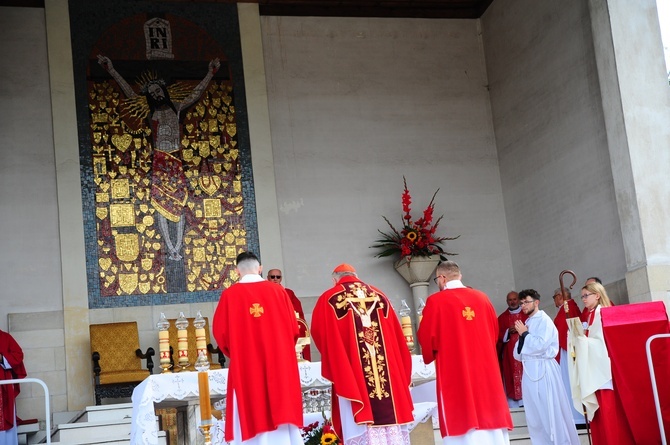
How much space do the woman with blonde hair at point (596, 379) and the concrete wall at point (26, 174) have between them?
6482 mm

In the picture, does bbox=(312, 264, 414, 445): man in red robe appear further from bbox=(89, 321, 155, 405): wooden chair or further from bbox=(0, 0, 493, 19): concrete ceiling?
bbox=(0, 0, 493, 19): concrete ceiling

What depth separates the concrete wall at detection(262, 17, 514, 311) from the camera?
43.5 feet

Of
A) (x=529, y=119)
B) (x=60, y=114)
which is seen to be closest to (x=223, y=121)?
(x=60, y=114)

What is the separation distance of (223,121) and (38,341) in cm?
367

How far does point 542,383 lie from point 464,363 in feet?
6.54

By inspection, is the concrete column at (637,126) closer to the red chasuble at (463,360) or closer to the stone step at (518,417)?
the stone step at (518,417)

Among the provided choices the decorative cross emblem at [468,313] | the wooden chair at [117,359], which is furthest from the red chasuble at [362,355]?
the wooden chair at [117,359]

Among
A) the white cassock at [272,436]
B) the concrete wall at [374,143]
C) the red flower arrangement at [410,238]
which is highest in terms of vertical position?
the concrete wall at [374,143]

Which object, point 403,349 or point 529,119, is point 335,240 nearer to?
point 529,119

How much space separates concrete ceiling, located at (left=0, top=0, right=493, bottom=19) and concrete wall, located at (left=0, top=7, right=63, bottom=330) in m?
1.98

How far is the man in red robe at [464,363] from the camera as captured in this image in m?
Result: 7.28

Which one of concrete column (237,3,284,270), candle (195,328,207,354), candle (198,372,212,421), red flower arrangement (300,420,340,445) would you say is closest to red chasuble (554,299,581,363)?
red flower arrangement (300,420,340,445)

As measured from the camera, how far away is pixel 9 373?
34.8 ft

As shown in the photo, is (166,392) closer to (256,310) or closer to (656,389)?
(256,310)
